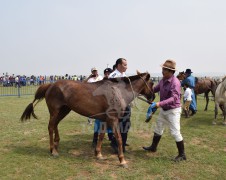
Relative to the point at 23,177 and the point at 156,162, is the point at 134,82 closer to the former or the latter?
the point at 156,162

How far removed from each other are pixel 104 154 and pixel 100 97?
1.36 meters

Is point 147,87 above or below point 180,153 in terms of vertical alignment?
above

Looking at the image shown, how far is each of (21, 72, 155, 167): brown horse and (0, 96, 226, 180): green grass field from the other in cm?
36

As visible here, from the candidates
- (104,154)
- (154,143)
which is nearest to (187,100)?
(154,143)

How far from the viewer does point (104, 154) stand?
5.02m

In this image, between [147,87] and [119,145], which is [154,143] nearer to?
[119,145]

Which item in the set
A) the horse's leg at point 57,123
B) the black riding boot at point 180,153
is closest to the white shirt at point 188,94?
the black riding boot at point 180,153

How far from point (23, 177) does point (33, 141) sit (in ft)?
6.55

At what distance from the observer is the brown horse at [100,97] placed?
178 inches

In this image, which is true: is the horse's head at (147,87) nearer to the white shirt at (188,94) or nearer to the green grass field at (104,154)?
the green grass field at (104,154)

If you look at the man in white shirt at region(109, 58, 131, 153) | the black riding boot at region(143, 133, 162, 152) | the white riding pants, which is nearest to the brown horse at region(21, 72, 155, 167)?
the man in white shirt at region(109, 58, 131, 153)

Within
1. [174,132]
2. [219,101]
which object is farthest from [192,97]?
[174,132]

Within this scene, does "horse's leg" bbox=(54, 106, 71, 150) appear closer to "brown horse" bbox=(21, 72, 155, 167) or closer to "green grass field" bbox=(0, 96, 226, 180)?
"brown horse" bbox=(21, 72, 155, 167)

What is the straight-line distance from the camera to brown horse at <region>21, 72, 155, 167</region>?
453 centimetres
